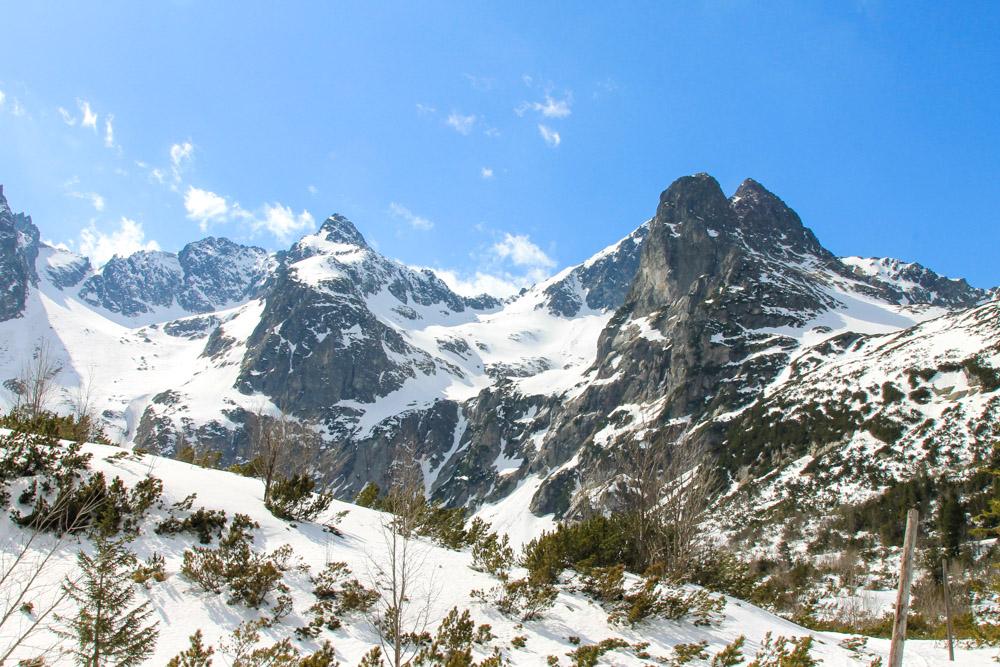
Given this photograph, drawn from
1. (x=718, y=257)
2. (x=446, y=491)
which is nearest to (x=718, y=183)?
(x=718, y=257)

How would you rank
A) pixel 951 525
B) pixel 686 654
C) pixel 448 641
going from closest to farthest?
pixel 448 641 → pixel 686 654 → pixel 951 525

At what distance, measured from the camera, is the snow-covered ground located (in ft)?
40.4

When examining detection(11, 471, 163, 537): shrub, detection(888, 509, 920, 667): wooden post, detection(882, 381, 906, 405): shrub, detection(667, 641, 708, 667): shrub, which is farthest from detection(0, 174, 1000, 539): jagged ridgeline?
detection(888, 509, 920, 667): wooden post

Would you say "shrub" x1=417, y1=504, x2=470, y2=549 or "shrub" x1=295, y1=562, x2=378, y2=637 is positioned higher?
"shrub" x1=417, y1=504, x2=470, y2=549

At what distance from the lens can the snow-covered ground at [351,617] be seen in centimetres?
1232

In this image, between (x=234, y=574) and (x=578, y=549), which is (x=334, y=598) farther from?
(x=578, y=549)

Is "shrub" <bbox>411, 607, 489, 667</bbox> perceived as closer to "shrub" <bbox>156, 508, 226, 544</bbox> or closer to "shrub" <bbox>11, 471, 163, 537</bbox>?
"shrub" <bbox>156, 508, 226, 544</bbox>

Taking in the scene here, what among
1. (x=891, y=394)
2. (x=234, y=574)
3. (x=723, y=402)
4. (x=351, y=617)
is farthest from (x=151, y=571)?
(x=723, y=402)

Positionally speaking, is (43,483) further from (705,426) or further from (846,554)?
(705,426)

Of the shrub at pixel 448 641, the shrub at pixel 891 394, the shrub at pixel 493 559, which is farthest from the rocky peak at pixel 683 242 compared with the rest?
the shrub at pixel 448 641

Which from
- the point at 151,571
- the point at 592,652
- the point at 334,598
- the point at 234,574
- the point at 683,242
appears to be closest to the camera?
the point at 592,652

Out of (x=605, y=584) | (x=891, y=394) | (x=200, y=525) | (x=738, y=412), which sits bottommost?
(x=605, y=584)

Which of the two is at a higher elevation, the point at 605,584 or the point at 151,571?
the point at 605,584

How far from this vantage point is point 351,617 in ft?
44.8
